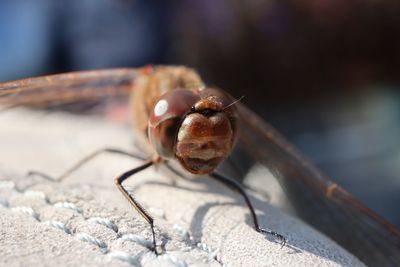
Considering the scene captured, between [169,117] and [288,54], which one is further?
[288,54]

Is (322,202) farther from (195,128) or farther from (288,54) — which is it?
(288,54)

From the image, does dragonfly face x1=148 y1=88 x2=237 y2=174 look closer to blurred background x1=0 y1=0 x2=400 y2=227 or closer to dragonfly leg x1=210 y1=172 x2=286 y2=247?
dragonfly leg x1=210 y1=172 x2=286 y2=247

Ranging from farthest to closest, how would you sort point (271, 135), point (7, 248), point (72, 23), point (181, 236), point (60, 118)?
point (72, 23) < point (60, 118) < point (271, 135) < point (181, 236) < point (7, 248)

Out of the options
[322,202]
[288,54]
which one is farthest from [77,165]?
[288,54]

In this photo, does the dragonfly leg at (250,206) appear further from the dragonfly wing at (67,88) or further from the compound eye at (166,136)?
the dragonfly wing at (67,88)

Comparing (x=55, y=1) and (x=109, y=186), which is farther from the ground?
(x=55, y=1)

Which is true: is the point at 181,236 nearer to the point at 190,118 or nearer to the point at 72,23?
the point at 190,118

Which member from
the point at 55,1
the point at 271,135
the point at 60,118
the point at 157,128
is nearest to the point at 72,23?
the point at 55,1
